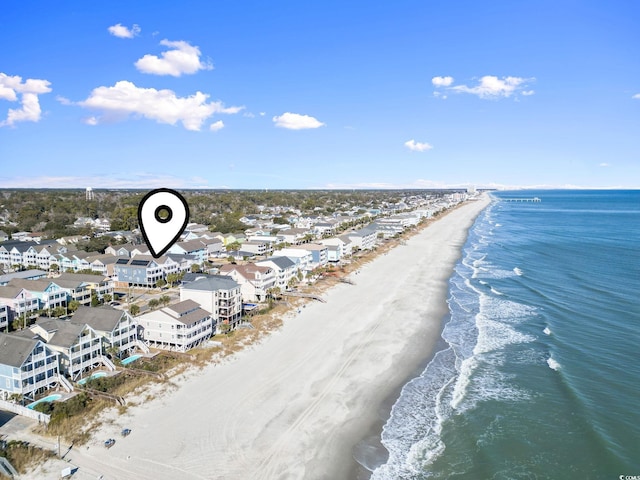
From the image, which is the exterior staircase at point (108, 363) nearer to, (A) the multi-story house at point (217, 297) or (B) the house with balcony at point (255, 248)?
(A) the multi-story house at point (217, 297)

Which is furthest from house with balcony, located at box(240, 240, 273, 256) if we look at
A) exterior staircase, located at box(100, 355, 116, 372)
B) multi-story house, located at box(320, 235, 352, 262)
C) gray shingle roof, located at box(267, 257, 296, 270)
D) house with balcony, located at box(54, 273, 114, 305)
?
exterior staircase, located at box(100, 355, 116, 372)

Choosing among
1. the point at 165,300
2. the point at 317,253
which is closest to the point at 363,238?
the point at 317,253

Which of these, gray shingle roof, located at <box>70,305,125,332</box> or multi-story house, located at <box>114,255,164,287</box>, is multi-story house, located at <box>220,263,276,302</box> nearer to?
multi-story house, located at <box>114,255,164,287</box>

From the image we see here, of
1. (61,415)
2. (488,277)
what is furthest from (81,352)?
(488,277)

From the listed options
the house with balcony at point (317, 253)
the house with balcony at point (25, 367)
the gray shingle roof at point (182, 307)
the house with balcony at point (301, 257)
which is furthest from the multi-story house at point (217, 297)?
the house with balcony at point (317, 253)

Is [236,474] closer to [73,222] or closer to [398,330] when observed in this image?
[398,330]
